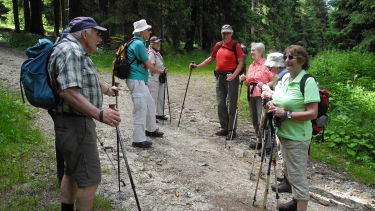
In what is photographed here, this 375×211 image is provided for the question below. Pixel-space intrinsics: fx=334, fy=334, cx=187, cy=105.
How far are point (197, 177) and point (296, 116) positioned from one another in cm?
227

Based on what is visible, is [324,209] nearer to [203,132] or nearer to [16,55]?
[203,132]

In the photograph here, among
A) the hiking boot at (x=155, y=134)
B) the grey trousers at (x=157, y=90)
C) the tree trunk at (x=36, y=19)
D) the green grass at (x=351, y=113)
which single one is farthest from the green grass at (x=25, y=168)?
the tree trunk at (x=36, y=19)

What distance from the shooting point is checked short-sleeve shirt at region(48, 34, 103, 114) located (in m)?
2.93

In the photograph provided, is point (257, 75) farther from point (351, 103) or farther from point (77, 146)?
point (351, 103)

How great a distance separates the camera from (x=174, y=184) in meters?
5.13

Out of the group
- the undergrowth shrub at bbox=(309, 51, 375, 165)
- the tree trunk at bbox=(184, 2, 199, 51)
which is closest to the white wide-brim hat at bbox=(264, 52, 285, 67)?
the undergrowth shrub at bbox=(309, 51, 375, 165)

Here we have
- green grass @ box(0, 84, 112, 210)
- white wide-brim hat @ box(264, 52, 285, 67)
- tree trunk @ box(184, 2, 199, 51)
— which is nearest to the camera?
green grass @ box(0, 84, 112, 210)

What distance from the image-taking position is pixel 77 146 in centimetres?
310

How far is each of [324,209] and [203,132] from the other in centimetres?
400

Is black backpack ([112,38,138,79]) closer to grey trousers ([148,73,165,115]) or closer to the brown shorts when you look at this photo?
grey trousers ([148,73,165,115])

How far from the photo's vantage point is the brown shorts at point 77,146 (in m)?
3.09

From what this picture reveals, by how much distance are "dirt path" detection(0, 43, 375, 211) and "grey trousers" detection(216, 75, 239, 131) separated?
0.48m

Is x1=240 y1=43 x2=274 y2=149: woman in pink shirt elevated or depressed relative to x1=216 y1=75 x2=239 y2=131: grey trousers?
elevated

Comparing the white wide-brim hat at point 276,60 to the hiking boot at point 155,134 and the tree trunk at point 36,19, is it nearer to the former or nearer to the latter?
the hiking boot at point 155,134
